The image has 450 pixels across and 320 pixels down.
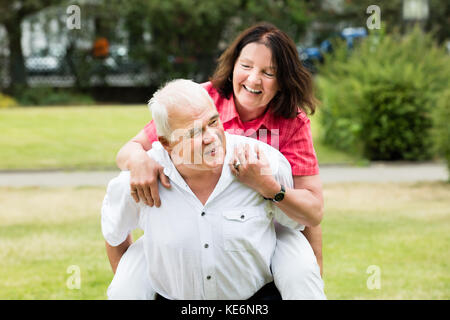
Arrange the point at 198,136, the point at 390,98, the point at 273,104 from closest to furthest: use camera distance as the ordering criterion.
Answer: the point at 198,136 → the point at 273,104 → the point at 390,98

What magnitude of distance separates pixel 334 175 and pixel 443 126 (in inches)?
64.0

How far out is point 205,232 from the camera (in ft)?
8.23

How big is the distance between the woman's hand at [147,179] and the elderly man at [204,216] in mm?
32

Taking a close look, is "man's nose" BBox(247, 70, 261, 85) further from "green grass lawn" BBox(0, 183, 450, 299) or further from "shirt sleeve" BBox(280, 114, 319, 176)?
"green grass lawn" BBox(0, 183, 450, 299)

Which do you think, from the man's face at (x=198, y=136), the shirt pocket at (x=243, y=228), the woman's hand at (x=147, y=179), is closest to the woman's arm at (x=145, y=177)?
the woman's hand at (x=147, y=179)

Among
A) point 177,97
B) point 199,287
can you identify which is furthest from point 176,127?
point 199,287

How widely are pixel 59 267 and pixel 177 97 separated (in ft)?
11.2

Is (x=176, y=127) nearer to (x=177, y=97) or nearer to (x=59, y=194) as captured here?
(x=177, y=97)

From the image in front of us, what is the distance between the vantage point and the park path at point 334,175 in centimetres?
888

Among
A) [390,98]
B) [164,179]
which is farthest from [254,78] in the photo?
[390,98]

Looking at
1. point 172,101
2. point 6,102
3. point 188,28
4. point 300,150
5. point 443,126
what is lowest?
point 6,102

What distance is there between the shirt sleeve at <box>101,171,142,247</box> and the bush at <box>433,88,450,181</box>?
21.1 feet

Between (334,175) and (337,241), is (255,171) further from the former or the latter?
Result: (334,175)

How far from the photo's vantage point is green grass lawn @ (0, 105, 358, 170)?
1024 cm
